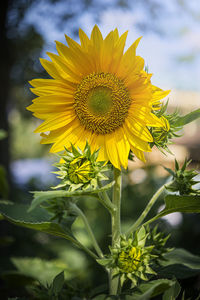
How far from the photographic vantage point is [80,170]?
0.51 metres

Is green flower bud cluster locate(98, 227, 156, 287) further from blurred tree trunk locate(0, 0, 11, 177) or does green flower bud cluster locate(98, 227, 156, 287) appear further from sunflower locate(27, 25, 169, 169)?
blurred tree trunk locate(0, 0, 11, 177)

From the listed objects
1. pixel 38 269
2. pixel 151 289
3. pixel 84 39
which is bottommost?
pixel 38 269

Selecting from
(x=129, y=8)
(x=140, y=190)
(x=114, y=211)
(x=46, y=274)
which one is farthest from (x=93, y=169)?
(x=129, y=8)

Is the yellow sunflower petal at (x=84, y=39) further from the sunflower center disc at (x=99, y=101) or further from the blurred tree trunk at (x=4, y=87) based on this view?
the blurred tree trunk at (x=4, y=87)

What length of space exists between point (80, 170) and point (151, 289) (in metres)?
0.21

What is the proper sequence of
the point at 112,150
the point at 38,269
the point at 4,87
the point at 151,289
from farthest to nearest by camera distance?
the point at 4,87 → the point at 38,269 → the point at 112,150 → the point at 151,289

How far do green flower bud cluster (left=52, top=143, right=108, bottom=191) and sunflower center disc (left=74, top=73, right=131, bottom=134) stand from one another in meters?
0.08

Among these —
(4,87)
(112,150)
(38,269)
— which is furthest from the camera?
(4,87)

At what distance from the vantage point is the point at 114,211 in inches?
24.0

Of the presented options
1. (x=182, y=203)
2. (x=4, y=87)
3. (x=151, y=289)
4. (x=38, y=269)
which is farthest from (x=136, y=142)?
(x=4, y=87)

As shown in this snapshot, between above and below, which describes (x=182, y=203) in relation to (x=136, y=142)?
below

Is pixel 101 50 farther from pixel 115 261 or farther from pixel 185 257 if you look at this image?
pixel 185 257

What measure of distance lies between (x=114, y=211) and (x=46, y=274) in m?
0.45

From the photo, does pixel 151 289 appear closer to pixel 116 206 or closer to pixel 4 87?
pixel 116 206
